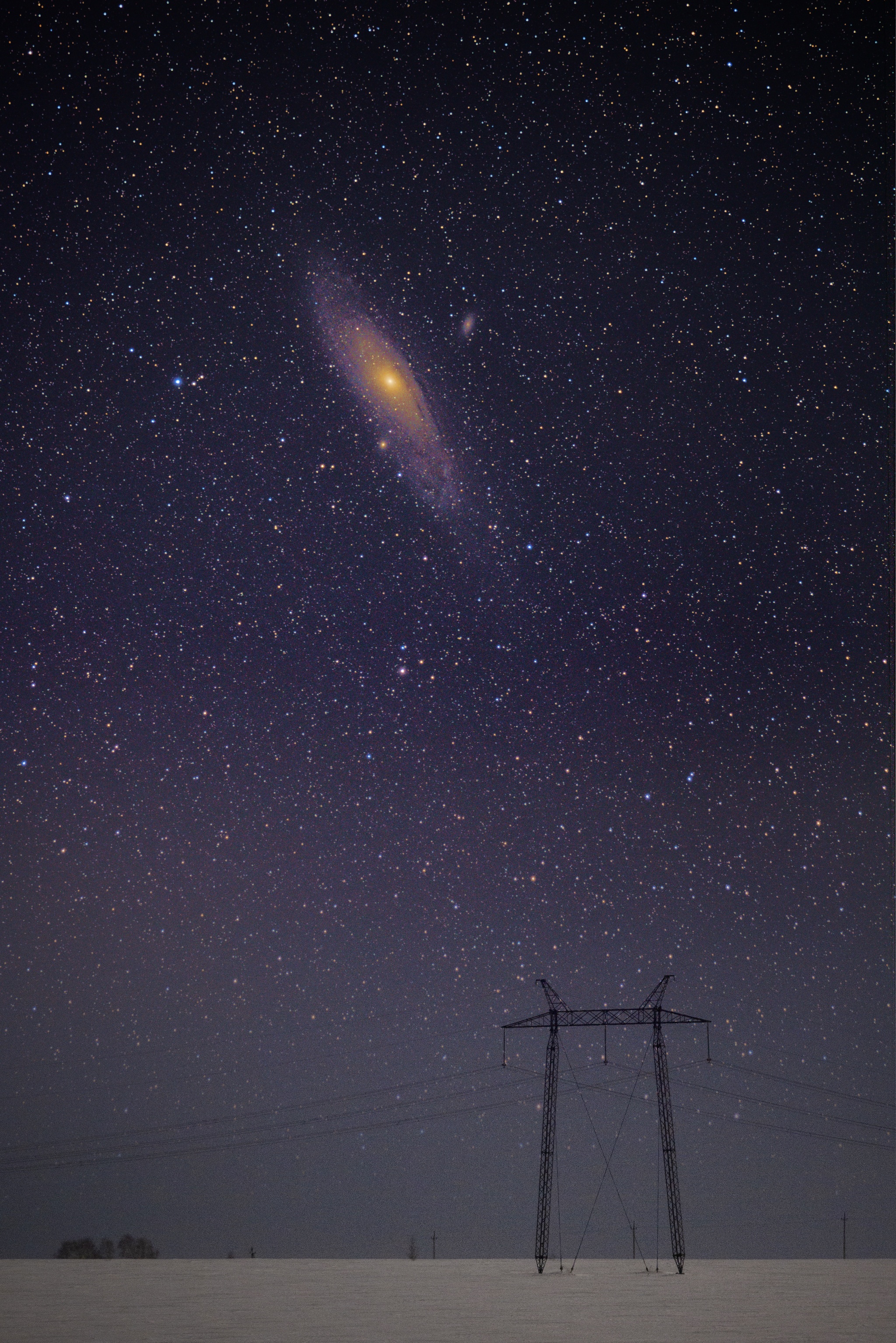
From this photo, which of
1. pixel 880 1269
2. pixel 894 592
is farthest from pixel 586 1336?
pixel 880 1269

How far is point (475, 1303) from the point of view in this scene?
32.6 meters

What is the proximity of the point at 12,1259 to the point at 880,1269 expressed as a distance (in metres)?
42.4

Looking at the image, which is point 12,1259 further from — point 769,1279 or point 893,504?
point 893,504

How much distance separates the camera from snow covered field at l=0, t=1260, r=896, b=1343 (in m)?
23.2

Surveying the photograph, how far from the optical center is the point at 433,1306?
31.2 meters

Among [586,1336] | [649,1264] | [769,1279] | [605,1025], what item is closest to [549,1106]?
[605,1025]

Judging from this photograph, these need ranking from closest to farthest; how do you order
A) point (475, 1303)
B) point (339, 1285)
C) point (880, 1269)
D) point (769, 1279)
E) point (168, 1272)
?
point (475, 1303) < point (339, 1285) < point (769, 1279) < point (168, 1272) < point (880, 1269)

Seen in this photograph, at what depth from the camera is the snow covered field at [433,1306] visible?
76.1 ft

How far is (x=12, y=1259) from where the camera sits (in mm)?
67875

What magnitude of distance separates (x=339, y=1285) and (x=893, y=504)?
35.1 m

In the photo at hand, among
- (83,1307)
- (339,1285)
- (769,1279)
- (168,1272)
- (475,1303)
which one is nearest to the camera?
(83,1307)

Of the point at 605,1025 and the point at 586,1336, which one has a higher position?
the point at 605,1025

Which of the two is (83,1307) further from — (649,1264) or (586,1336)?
(649,1264)

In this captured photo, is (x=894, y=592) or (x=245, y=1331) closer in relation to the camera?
(x=894, y=592)
